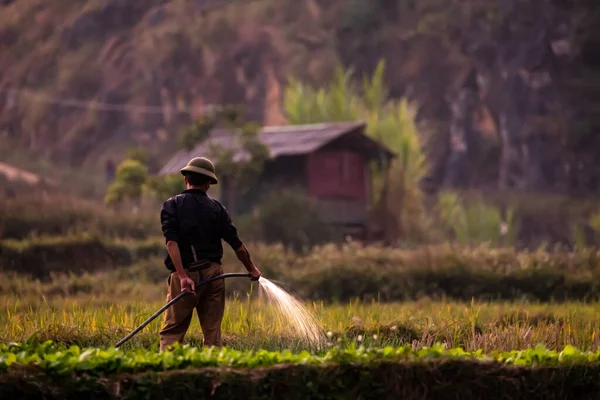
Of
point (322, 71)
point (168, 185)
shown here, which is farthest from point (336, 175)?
point (322, 71)

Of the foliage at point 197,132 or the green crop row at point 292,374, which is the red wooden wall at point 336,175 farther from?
the green crop row at point 292,374

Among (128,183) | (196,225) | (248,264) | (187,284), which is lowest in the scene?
(187,284)

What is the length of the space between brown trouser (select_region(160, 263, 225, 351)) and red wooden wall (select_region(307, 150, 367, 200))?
23553mm

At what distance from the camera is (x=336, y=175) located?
33.7 meters

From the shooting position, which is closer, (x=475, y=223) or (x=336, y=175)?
(x=336, y=175)

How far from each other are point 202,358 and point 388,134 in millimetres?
30646

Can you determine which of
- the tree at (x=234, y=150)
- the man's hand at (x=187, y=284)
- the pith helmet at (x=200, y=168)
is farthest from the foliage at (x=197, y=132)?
the man's hand at (x=187, y=284)

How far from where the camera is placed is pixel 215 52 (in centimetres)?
5756

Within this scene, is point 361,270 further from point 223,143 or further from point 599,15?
point 599,15

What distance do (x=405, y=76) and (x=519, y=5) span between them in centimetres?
649

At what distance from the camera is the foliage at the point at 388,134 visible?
35500 mm

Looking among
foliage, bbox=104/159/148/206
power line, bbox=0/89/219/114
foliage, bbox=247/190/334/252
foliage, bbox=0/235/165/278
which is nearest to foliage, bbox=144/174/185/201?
foliage, bbox=104/159/148/206

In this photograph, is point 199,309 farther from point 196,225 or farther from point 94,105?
point 94,105

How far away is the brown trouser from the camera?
9141 mm
